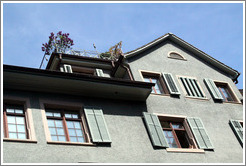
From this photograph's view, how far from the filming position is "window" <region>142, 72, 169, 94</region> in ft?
59.8

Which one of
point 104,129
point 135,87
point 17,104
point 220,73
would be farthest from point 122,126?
point 220,73

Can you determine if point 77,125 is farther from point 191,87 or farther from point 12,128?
point 191,87

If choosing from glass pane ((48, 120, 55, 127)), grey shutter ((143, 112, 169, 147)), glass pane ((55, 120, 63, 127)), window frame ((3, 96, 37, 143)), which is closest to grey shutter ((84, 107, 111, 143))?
glass pane ((55, 120, 63, 127))

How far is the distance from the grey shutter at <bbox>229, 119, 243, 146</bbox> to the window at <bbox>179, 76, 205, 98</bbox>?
1.96 metres

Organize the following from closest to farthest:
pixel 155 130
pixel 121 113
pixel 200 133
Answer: pixel 155 130, pixel 121 113, pixel 200 133

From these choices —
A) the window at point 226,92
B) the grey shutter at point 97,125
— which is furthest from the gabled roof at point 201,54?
the grey shutter at point 97,125

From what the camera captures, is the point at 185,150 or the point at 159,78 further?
the point at 159,78

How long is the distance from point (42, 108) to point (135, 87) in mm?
4171

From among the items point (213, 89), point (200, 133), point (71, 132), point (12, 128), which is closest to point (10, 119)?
point (12, 128)

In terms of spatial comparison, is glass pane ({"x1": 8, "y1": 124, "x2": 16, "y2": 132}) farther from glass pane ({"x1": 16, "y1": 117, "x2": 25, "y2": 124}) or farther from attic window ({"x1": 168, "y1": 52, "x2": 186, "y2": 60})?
attic window ({"x1": 168, "y1": 52, "x2": 186, "y2": 60})

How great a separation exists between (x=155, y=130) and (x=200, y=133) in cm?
218

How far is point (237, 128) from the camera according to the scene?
17.3 metres

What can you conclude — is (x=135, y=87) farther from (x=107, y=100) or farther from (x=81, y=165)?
(x=81, y=165)

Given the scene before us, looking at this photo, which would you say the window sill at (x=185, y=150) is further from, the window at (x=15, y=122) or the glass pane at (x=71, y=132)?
the window at (x=15, y=122)
